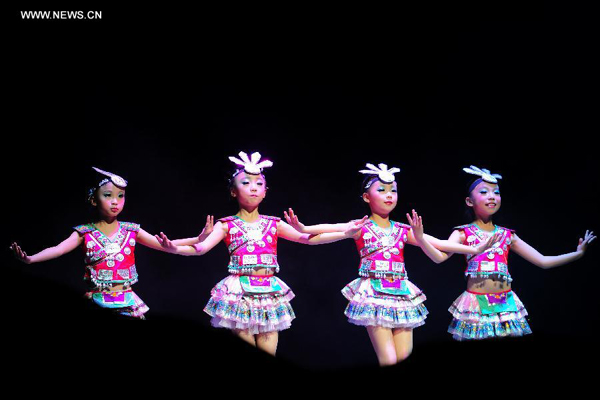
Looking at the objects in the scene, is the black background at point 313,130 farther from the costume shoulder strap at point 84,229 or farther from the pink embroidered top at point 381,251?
the pink embroidered top at point 381,251

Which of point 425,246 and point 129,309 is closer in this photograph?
point 129,309

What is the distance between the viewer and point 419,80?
475 centimetres

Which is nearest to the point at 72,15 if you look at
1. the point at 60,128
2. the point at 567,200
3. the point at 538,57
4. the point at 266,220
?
the point at 60,128

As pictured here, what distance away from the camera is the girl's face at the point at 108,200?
363 cm

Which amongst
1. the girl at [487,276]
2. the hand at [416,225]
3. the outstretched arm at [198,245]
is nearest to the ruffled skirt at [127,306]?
the outstretched arm at [198,245]

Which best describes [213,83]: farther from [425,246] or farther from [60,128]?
[425,246]

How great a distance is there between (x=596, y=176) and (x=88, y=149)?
395 centimetres

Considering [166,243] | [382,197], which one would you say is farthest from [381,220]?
[166,243]

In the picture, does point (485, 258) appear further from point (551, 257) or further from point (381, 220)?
point (381, 220)

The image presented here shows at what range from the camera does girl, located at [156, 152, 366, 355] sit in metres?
3.50

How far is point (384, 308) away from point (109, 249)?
5.52 feet

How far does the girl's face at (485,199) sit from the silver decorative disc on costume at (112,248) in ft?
7.88

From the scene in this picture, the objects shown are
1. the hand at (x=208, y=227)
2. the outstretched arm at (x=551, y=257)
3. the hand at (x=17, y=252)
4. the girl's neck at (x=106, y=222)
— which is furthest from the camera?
the outstretched arm at (x=551, y=257)

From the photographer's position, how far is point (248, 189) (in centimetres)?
376
